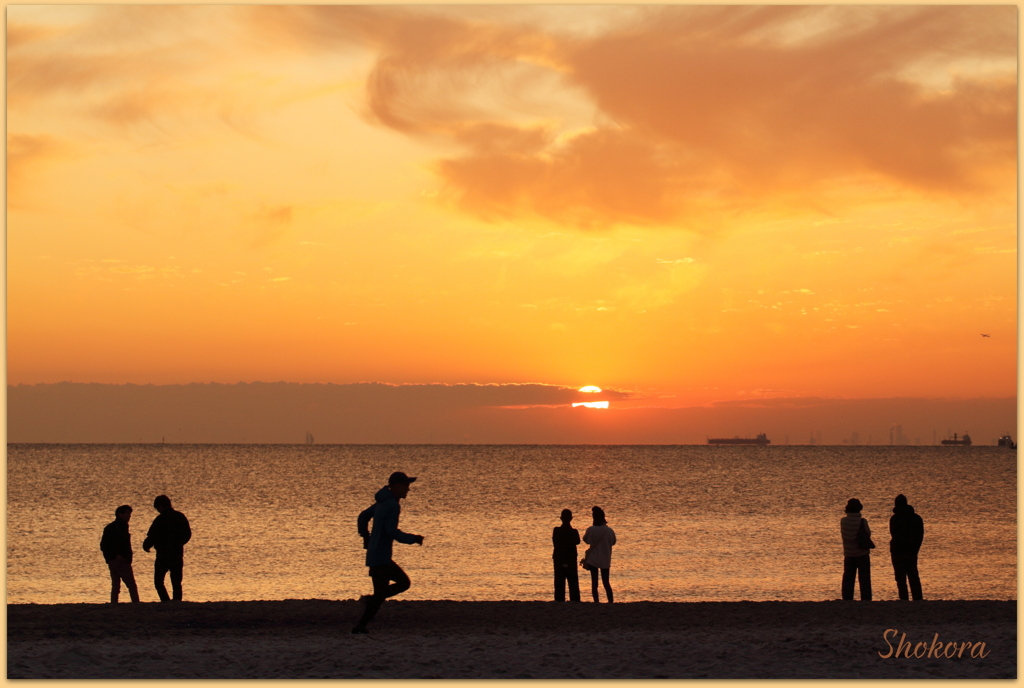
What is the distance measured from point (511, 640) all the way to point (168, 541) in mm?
6252

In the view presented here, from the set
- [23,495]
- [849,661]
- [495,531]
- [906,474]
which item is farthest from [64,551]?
[906,474]

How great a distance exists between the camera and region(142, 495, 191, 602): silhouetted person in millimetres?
15109

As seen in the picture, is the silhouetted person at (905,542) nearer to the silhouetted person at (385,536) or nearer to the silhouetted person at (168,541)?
the silhouetted person at (385,536)

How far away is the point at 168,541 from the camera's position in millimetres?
15180

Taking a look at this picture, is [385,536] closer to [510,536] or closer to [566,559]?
[566,559]

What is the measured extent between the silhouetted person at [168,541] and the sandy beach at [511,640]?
1214 mm

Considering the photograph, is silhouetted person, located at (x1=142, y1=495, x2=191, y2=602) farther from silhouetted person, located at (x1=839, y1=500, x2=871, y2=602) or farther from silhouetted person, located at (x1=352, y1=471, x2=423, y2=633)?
silhouetted person, located at (x1=839, y1=500, x2=871, y2=602)

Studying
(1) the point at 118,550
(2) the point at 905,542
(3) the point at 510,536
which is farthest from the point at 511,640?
(3) the point at 510,536

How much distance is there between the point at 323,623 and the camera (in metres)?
12.9

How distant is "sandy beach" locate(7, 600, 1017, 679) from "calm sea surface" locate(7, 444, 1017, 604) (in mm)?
10791

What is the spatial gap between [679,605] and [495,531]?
33.8 meters

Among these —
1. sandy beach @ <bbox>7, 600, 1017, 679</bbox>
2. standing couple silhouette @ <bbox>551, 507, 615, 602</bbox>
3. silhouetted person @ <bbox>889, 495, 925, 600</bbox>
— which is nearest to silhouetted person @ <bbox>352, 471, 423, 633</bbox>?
sandy beach @ <bbox>7, 600, 1017, 679</bbox>

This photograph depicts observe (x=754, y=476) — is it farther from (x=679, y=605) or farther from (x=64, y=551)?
(x=679, y=605)

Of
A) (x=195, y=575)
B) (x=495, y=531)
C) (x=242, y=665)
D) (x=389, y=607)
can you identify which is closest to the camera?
(x=242, y=665)
